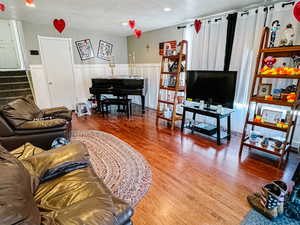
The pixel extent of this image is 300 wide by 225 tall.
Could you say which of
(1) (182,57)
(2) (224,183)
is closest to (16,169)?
(2) (224,183)

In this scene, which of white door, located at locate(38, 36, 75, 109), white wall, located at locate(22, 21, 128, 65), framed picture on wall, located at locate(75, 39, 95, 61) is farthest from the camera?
framed picture on wall, located at locate(75, 39, 95, 61)

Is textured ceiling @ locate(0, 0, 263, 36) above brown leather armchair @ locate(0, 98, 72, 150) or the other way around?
above

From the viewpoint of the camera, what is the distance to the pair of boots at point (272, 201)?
5.13 ft

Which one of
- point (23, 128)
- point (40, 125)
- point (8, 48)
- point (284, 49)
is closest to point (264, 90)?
point (284, 49)

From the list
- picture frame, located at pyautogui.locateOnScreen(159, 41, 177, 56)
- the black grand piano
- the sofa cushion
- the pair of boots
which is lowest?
the pair of boots

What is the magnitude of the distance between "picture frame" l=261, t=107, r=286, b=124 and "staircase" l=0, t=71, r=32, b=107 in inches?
219

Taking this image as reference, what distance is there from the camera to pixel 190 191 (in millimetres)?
1935

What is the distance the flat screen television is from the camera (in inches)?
115

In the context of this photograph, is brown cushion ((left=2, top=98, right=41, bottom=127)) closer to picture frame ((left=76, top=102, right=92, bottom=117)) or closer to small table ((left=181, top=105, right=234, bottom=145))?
picture frame ((left=76, top=102, right=92, bottom=117))

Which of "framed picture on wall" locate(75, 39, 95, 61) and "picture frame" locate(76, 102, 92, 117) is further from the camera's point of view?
"framed picture on wall" locate(75, 39, 95, 61)

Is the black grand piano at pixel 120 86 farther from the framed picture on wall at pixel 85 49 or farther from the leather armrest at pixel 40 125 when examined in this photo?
the leather armrest at pixel 40 125

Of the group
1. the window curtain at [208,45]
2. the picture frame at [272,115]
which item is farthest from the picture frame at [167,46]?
the picture frame at [272,115]

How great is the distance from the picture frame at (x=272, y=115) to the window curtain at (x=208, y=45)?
1.38 metres

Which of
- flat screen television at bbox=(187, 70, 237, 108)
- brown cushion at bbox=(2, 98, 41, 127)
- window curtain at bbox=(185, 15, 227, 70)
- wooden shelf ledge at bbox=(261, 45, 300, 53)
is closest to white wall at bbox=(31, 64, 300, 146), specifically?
flat screen television at bbox=(187, 70, 237, 108)
